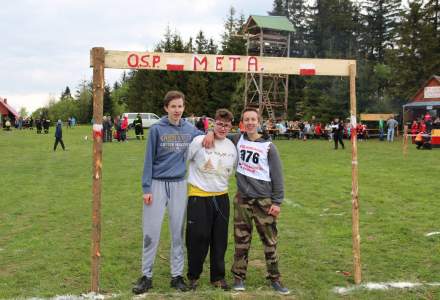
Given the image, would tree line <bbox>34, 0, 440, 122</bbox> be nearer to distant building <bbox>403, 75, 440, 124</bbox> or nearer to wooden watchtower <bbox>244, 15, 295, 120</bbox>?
wooden watchtower <bbox>244, 15, 295, 120</bbox>

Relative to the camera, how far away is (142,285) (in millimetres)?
4855

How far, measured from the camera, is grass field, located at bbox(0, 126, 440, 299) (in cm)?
508

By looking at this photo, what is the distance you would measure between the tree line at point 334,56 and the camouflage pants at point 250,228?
119 ft

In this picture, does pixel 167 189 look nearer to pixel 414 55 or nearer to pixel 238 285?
pixel 238 285

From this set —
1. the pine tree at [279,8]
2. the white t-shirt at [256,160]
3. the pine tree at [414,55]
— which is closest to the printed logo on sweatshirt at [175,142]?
the white t-shirt at [256,160]

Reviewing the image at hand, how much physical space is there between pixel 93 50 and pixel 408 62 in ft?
139

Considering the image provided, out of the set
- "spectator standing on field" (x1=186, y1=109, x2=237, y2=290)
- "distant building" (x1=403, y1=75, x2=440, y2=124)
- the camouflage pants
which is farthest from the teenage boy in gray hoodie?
"distant building" (x1=403, y1=75, x2=440, y2=124)

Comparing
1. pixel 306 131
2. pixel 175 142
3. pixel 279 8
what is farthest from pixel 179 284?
pixel 279 8

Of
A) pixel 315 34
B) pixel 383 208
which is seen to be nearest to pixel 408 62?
pixel 315 34

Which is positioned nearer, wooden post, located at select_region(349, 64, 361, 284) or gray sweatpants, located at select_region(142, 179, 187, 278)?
gray sweatpants, located at select_region(142, 179, 187, 278)

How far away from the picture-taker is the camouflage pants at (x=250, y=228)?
4.93 metres

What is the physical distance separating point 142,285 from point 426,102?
34.7 metres

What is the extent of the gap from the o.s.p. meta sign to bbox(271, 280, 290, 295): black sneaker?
2.20 m

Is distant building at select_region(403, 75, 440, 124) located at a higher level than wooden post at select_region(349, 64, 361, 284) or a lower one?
higher
